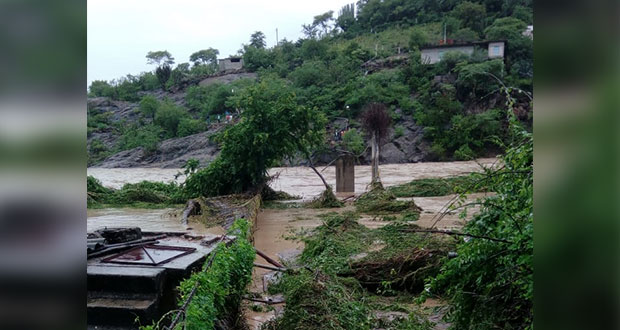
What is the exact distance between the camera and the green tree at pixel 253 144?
15.0 meters

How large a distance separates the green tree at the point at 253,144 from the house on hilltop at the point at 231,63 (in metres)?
52.4

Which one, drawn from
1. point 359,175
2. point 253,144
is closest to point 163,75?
point 359,175

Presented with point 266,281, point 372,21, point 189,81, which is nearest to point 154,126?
point 189,81

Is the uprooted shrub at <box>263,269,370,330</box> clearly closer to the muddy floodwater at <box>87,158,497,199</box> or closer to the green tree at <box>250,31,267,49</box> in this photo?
the muddy floodwater at <box>87,158,497,199</box>

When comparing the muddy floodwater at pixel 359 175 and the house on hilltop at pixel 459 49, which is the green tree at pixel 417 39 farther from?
the muddy floodwater at pixel 359 175

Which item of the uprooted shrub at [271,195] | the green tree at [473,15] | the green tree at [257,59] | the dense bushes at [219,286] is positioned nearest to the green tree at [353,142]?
the uprooted shrub at [271,195]

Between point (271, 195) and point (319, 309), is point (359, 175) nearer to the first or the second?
point (271, 195)

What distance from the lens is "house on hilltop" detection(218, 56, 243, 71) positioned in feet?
220

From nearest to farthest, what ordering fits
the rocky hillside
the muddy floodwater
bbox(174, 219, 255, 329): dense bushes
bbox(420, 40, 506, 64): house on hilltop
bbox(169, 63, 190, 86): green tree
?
1. bbox(174, 219, 255, 329): dense bushes
2. the muddy floodwater
3. the rocky hillside
4. bbox(420, 40, 506, 64): house on hilltop
5. bbox(169, 63, 190, 86): green tree

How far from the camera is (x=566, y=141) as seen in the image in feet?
2.06

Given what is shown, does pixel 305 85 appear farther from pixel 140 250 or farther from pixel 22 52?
pixel 22 52

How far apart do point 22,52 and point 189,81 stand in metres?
65.1

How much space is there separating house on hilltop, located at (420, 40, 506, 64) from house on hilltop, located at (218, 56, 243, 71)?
2927 centimetres

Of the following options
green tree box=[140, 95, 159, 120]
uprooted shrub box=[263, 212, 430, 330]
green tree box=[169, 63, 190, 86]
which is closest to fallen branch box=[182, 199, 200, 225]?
uprooted shrub box=[263, 212, 430, 330]
